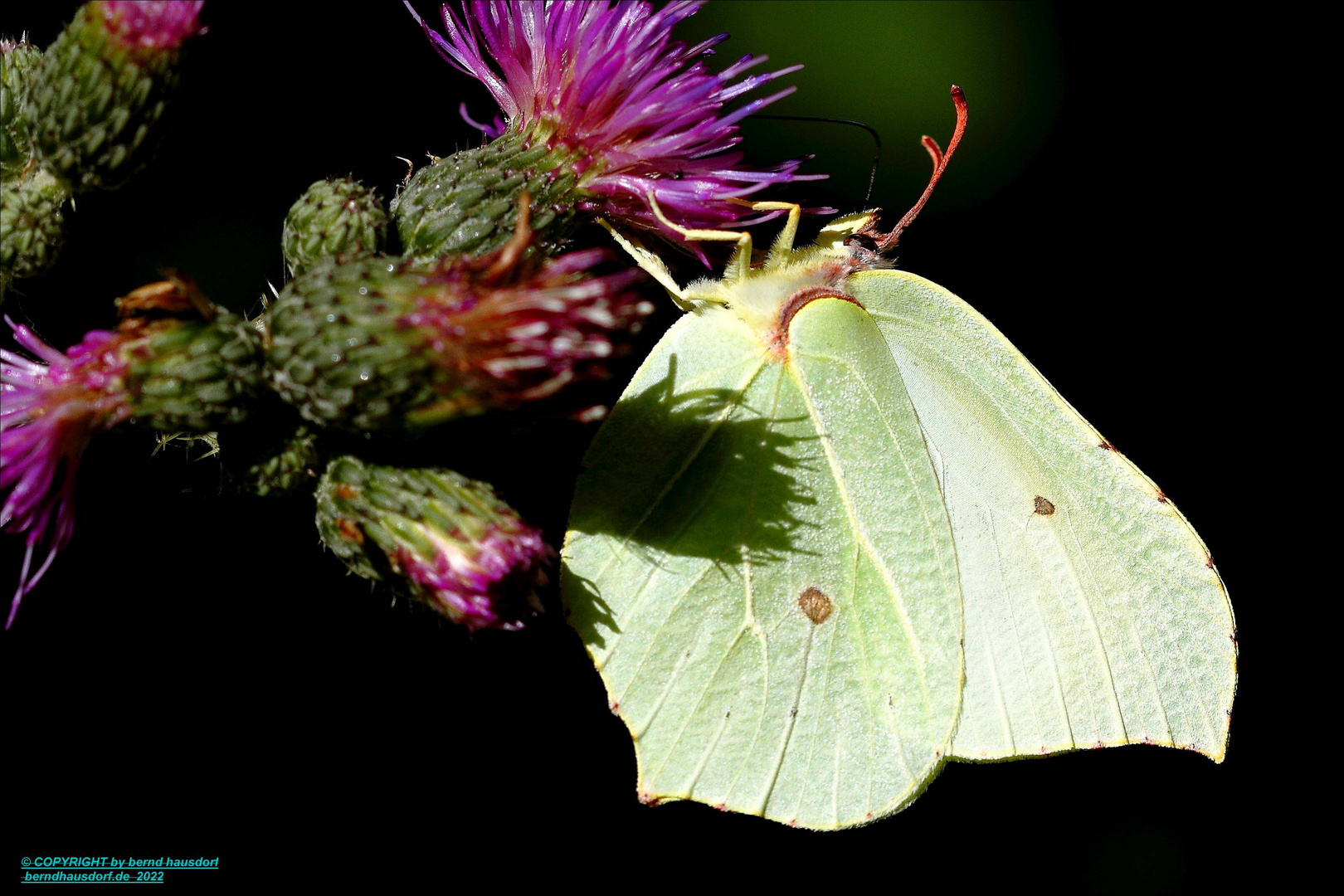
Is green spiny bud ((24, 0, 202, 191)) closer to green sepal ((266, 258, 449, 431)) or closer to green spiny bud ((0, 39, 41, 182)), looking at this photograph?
green spiny bud ((0, 39, 41, 182))

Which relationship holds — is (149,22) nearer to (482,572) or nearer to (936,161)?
(482,572)

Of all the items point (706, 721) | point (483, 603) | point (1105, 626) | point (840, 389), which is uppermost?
point (840, 389)

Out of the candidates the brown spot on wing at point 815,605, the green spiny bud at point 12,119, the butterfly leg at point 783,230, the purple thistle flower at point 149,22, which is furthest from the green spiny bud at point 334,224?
the brown spot on wing at point 815,605

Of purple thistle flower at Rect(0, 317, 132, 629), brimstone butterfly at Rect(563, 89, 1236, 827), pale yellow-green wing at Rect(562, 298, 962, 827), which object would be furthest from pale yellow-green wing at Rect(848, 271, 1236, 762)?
purple thistle flower at Rect(0, 317, 132, 629)

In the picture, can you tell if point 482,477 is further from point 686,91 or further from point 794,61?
point 794,61

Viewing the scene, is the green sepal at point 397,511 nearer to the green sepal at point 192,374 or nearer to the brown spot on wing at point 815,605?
the green sepal at point 192,374

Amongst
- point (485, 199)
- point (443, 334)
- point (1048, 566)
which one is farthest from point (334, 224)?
point (1048, 566)

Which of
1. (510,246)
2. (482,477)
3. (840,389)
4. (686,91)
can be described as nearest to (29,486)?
(482,477)
